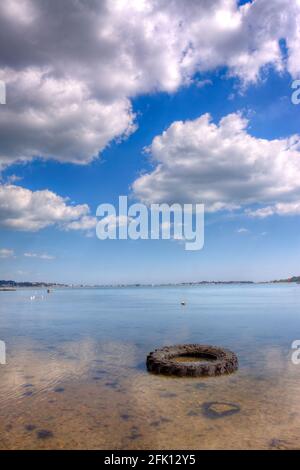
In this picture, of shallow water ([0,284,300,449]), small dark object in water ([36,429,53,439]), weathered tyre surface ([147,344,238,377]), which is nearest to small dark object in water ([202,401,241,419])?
shallow water ([0,284,300,449])

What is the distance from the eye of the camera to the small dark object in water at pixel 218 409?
1496 cm

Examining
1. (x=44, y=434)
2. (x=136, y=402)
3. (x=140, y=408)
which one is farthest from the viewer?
(x=136, y=402)

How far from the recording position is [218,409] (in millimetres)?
15734

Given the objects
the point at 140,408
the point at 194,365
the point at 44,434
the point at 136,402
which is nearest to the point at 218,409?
the point at 140,408

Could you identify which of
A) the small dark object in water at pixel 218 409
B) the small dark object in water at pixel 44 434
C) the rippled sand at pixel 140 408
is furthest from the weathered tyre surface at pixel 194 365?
the small dark object in water at pixel 44 434

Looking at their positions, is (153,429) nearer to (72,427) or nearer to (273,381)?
(72,427)

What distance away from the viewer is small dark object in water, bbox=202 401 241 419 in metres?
15.0

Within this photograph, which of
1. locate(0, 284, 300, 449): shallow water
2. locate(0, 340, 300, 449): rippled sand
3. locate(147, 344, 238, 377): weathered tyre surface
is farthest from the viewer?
locate(147, 344, 238, 377): weathered tyre surface

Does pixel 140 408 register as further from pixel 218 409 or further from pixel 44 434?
pixel 44 434

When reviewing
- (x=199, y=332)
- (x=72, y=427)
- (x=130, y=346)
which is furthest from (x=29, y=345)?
(x=72, y=427)

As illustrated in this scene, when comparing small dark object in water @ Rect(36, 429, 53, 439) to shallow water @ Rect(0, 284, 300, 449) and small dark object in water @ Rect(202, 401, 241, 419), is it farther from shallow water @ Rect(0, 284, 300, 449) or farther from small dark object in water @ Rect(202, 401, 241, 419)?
small dark object in water @ Rect(202, 401, 241, 419)
